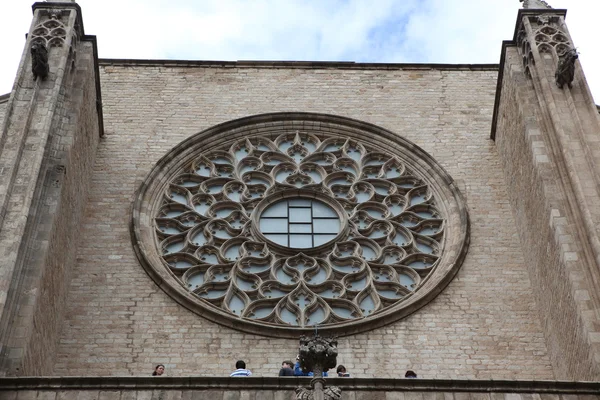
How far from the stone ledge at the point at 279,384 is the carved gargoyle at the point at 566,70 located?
18.6ft

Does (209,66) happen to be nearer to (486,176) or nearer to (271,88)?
(271,88)

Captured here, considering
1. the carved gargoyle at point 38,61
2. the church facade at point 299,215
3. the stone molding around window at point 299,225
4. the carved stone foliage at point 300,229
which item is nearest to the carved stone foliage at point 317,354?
the church facade at point 299,215

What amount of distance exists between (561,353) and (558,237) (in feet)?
5.00

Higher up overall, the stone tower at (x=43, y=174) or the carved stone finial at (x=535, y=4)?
the carved stone finial at (x=535, y=4)

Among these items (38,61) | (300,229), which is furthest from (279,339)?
(38,61)

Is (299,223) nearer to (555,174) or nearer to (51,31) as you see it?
(555,174)

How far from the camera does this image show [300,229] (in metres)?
19.0

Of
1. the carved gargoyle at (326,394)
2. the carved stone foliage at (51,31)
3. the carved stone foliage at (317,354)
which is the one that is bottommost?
the carved gargoyle at (326,394)

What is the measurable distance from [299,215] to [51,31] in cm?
487

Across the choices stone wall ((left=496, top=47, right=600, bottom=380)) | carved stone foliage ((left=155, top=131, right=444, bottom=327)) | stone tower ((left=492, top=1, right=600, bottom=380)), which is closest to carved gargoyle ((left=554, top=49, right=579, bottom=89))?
stone tower ((left=492, top=1, right=600, bottom=380))

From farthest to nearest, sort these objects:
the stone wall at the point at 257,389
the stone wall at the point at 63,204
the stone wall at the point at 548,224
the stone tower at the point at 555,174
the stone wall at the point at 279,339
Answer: the stone wall at the point at 279,339, the stone wall at the point at 63,204, the stone tower at the point at 555,174, the stone wall at the point at 548,224, the stone wall at the point at 257,389

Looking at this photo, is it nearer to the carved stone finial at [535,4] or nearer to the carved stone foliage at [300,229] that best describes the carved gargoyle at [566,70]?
the carved stone finial at [535,4]

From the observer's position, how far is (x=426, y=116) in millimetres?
20953

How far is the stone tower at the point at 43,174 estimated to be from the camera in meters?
14.2
